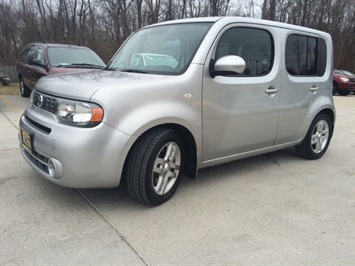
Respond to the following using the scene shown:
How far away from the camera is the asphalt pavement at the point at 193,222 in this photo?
2.58m

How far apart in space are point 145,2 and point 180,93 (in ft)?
74.1

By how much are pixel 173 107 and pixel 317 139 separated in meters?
2.81

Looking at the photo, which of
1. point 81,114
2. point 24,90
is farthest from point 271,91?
point 24,90

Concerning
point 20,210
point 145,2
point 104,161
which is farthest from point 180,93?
point 145,2

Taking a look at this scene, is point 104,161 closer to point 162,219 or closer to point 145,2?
point 162,219

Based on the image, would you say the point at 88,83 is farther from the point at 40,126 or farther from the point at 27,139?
the point at 27,139

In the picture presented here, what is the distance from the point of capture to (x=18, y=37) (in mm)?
23312

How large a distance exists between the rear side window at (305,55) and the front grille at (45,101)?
9.13 ft

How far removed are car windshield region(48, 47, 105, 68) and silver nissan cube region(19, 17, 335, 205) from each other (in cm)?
404

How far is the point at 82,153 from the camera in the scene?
2834 mm

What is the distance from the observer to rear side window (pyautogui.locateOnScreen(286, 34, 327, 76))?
441 centimetres

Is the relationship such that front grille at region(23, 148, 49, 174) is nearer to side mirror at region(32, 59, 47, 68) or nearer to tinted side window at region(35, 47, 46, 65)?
side mirror at region(32, 59, 47, 68)

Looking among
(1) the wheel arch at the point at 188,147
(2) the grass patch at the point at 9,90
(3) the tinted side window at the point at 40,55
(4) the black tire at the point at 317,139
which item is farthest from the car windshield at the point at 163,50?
(2) the grass patch at the point at 9,90

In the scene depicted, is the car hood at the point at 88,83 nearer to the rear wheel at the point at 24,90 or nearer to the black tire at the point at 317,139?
the black tire at the point at 317,139
